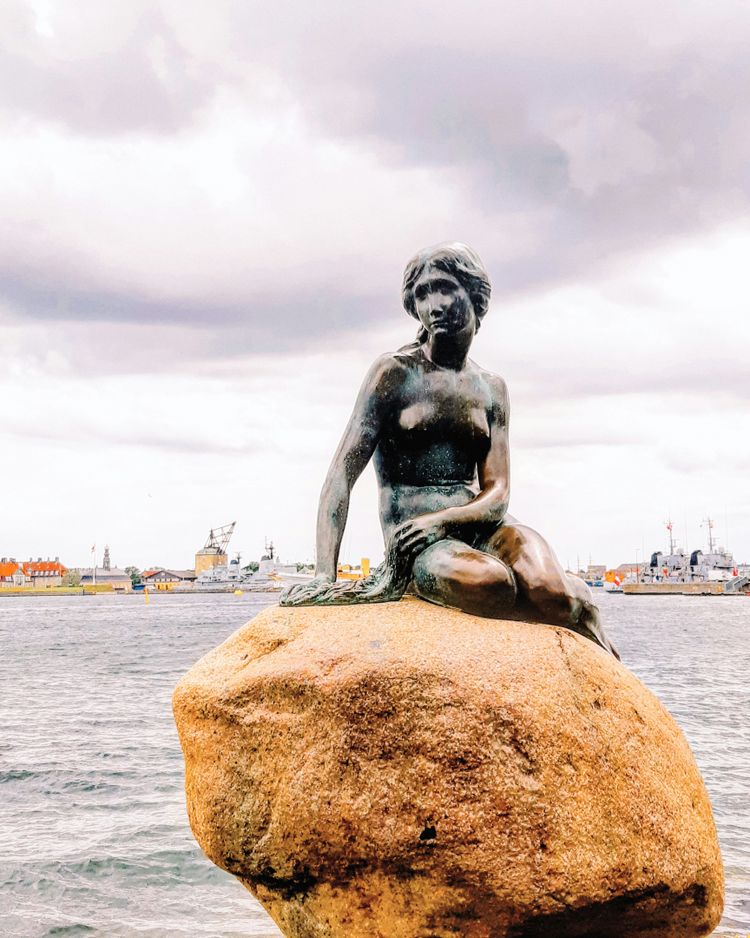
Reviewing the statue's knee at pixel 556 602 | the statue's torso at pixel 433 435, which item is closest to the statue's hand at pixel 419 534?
the statue's torso at pixel 433 435

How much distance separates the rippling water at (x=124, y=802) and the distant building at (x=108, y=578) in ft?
307

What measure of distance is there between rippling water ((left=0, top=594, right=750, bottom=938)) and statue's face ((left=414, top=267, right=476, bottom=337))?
13.8 feet

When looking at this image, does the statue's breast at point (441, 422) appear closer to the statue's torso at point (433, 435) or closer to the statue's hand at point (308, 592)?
the statue's torso at point (433, 435)

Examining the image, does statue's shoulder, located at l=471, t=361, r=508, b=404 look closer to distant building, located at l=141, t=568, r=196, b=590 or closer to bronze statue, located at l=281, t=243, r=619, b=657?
bronze statue, located at l=281, t=243, r=619, b=657

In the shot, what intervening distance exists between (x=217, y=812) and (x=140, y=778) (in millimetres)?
6946

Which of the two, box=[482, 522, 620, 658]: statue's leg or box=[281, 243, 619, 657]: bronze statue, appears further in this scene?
box=[281, 243, 619, 657]: bronze statue

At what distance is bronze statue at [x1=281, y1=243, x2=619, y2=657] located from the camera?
207 inches

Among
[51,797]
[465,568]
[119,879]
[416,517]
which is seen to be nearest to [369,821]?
[465,568]

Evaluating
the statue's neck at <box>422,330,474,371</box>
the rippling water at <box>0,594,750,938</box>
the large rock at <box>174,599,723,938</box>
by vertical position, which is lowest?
the rippling water at <box>0,594,750,938</box>

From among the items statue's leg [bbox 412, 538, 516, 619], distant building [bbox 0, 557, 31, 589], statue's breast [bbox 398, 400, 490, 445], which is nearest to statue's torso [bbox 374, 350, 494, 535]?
statue's breast [bbox 398, 400, 490, 445]

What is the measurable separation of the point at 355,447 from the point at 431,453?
418 millimetres

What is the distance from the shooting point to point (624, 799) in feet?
14.8

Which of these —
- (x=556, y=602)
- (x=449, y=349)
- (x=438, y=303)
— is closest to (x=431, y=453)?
(x=449, y=349)

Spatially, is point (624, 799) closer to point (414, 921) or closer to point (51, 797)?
point (414, 921)
